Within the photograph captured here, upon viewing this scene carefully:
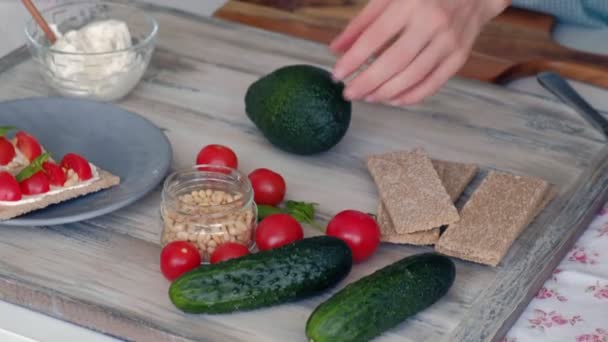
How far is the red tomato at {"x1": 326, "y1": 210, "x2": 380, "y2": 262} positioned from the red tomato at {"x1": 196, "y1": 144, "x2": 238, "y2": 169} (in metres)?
0.23

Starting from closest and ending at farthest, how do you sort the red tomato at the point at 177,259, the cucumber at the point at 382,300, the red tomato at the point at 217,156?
the cucumber at the point at 382,300 → the red tomato at the point at 177,259 → the red tomato at the point at 217,156

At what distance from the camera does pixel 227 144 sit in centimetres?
173

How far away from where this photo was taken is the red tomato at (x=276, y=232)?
4.65ft

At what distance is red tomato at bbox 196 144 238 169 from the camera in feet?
5.26

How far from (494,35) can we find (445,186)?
0.75 meters

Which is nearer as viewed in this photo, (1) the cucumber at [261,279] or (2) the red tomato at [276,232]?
(1) the cucumber at [261,279]

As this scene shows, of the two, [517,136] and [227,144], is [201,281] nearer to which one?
[227,144]

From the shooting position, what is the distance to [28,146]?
5.03 feet

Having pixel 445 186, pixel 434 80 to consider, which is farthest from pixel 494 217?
pixel 434 80

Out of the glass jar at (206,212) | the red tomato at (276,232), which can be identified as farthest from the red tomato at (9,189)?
the red tomato at (276,232)

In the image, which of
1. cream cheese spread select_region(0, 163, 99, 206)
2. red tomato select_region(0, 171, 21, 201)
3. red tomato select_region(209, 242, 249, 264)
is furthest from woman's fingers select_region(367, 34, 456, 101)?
red tomato select_region(0, 171, 21, 201)

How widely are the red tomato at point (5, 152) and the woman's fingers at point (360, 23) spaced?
1.70 ft

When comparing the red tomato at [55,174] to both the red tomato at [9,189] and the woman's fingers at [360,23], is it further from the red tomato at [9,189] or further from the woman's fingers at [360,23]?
the woman's fingers at [360,23]

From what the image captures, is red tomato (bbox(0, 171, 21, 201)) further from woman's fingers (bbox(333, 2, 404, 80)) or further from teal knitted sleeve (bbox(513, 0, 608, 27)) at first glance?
teal knitted sleeve (bbox(513, 0, 608, 27))
